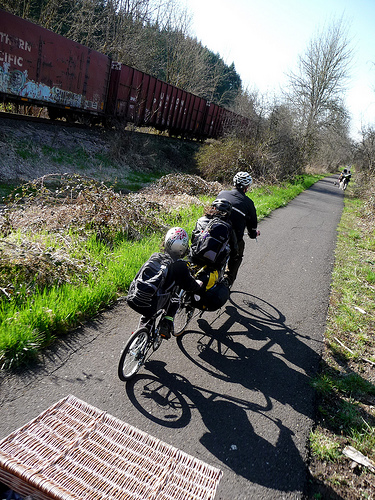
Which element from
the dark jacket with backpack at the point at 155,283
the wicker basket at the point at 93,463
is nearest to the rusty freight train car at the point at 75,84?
the dark jacket with backpack at the point at 155,283

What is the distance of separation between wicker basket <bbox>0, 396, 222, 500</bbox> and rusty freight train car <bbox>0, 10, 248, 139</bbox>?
13595 millimetres

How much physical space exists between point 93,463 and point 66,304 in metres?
2.20

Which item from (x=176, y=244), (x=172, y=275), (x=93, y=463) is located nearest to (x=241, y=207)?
(x=176, y=244)

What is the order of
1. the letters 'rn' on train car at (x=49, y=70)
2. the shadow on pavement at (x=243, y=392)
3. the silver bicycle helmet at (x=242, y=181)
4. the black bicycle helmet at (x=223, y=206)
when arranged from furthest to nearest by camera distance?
1. the letters 'rn' on train car at (x=49, y=70)
2. the silver bicycle helmet at (x=242, y=181)
3. the black bicycle helmet at (x=223, y=206)
4. the shadow on pavement at (x=243, y=392)

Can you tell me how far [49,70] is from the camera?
559 inches

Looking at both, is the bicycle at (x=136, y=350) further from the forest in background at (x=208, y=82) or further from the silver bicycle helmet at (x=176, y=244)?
the forest in background at (x=208, y=82)

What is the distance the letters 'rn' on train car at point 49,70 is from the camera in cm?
1262

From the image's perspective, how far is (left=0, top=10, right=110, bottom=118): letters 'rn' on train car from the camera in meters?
12.6

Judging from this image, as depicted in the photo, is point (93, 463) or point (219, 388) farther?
point (219, 388)

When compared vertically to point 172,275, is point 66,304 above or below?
below

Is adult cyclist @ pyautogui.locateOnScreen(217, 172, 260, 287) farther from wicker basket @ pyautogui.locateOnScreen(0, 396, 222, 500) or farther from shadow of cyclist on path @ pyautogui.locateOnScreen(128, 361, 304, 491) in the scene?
wicker basket @ pyautogui.locateOnScreen(0, 396, 222, 500)

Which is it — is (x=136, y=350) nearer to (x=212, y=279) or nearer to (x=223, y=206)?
(x=212, y=279)

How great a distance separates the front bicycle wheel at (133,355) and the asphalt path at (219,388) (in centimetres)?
12

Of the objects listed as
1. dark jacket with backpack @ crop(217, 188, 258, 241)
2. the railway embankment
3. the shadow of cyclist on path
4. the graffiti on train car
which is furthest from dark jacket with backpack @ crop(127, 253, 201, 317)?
the graffiti on train car
